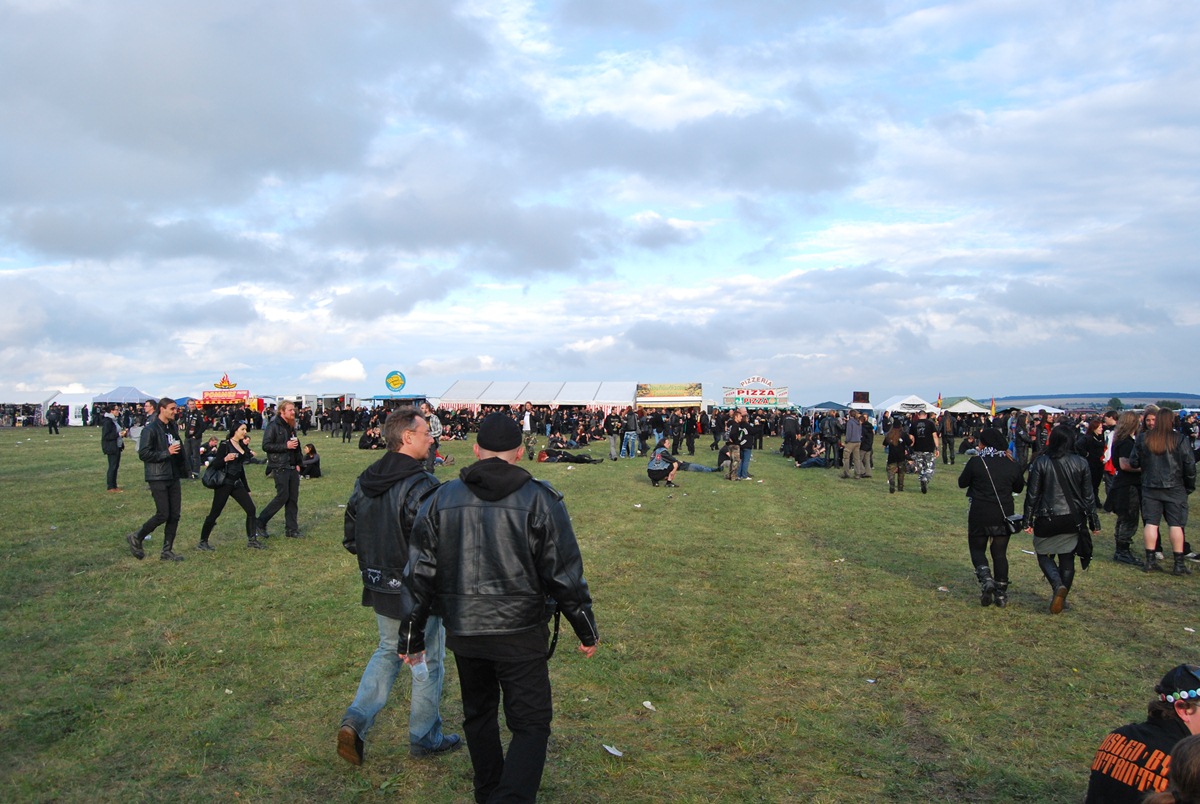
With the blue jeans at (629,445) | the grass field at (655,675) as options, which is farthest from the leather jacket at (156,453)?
the blue jeans at (629,445)

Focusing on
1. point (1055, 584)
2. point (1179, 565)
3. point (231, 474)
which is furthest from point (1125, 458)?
point (231, 474)

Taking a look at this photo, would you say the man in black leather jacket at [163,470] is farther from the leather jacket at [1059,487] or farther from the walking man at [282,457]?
the leather jacket at [1059,487]

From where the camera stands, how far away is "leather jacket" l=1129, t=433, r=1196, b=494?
9.20 meters

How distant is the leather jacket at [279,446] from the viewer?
10680 mm

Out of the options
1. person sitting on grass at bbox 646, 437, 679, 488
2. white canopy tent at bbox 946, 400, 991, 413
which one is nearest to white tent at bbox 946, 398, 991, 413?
white canopy tent at bbox 946, 400, 991, 413

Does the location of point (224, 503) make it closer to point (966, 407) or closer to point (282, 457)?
point (282, 457)

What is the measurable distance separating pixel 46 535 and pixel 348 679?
851 centimetres

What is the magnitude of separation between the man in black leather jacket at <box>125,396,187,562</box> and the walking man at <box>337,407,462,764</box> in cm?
593

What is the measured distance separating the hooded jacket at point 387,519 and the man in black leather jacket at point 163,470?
5.95 metres

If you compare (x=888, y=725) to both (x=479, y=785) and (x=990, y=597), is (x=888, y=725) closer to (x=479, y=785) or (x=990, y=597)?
(x=479, y=785)

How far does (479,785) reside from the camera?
3.66m

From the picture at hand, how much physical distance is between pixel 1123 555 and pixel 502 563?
1014 centimetres

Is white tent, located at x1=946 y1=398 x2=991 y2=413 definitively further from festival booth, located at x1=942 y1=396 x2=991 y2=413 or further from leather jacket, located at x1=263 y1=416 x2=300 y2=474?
leather jacket, located at x1=263 y1=416 x2=300 y2=474

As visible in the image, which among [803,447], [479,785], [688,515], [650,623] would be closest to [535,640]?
[479,785]
